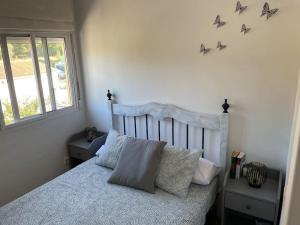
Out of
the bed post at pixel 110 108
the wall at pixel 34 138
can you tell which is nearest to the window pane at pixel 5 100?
the wall at pixel 34 138

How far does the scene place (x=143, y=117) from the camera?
9.19 ft

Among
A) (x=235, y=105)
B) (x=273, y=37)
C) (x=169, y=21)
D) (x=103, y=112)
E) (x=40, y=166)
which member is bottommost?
(x=40, y=166)

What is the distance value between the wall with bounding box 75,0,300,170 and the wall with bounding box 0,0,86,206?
0.38m

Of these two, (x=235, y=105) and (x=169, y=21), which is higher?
(x=169, y=21)

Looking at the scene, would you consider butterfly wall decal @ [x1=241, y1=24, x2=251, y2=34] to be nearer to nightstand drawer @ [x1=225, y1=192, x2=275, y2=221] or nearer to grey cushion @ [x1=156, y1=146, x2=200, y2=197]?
grey cushion @ [x1=156, y1=146, x2=200, y2=197]

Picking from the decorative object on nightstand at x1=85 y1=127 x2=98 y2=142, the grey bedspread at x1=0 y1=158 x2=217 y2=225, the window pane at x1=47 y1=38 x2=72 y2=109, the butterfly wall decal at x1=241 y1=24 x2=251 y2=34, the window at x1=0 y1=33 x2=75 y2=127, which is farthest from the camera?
the decorative object on nightstand at x1=85 y1=127 x2=98 y2=142

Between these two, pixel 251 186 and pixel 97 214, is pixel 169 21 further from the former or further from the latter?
pixel 97 214

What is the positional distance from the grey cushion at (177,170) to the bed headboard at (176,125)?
0.28 m

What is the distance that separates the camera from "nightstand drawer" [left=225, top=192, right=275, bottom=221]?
195cm

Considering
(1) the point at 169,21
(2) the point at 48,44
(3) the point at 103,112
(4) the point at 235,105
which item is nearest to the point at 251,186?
(4) the point at 235,105

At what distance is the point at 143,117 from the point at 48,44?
54.2 inches

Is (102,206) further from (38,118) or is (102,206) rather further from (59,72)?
(59,72)

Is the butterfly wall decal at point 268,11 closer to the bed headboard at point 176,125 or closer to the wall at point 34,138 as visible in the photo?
the bed headboard at point 176,125

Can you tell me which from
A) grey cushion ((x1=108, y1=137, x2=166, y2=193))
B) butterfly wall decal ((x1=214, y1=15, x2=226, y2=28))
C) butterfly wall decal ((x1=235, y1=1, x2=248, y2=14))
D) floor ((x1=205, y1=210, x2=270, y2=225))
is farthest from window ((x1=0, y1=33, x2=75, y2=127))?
floor ((x1=205, y1=210, x2=270, y2=225))
